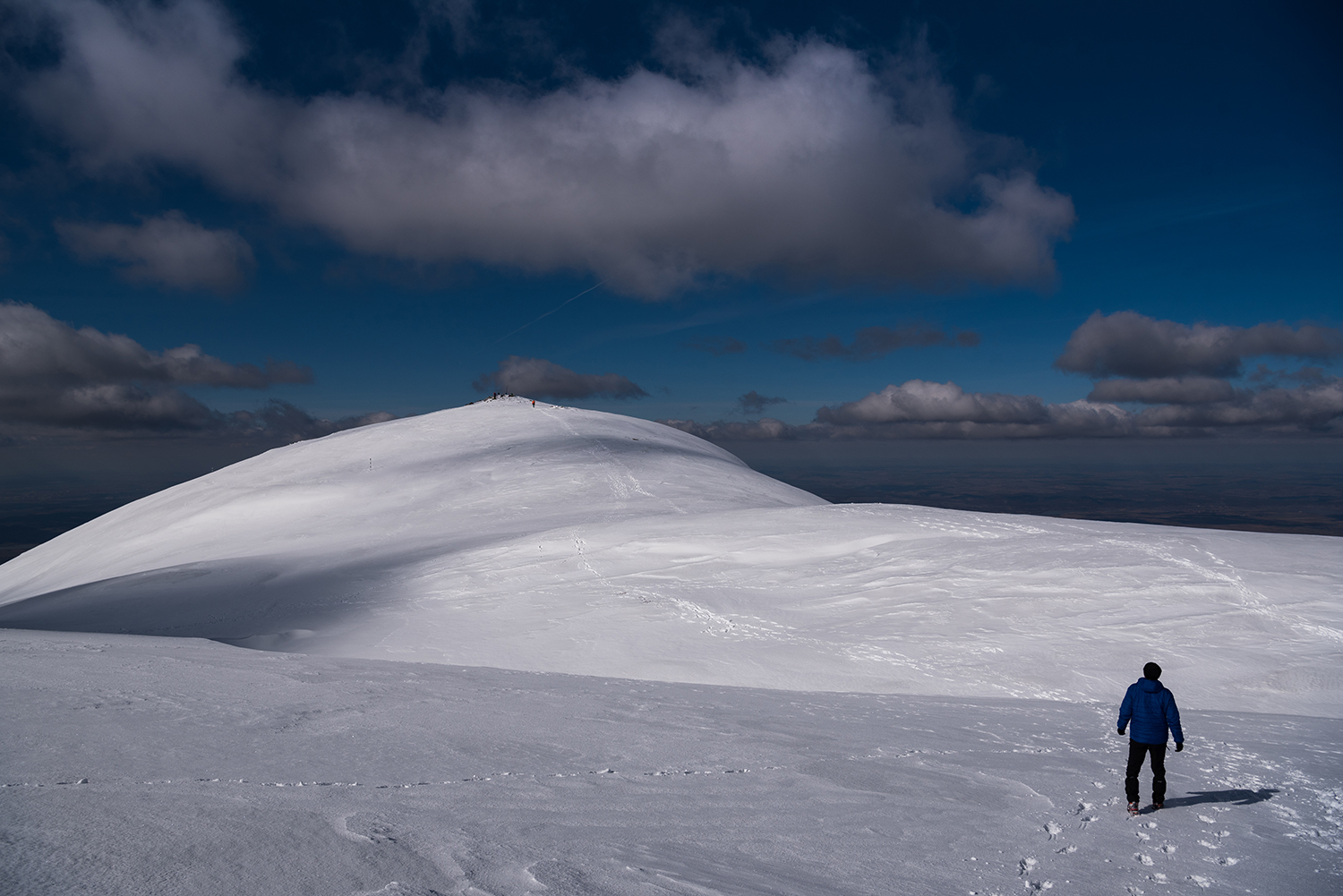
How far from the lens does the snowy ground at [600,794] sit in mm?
4867

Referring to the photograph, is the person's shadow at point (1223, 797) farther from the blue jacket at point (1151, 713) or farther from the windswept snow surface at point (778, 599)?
the windswept snow surface at point (778, 599)

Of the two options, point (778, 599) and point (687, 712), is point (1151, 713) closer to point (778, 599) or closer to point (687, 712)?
point (687, 712)

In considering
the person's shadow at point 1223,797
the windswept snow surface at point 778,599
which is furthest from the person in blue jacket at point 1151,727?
the windswept snow surface at point 778,599

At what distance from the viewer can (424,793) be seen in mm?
6254

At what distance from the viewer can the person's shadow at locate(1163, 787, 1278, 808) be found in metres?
7.27

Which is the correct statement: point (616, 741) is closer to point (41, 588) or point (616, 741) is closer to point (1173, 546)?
point (1173, 546)

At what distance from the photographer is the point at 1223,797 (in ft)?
24.3

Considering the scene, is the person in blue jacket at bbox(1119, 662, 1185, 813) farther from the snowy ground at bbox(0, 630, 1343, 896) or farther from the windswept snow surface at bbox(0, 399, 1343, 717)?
the windswept snow surface at bbox(0, 399, 1343, 717)

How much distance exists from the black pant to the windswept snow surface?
15.9ft

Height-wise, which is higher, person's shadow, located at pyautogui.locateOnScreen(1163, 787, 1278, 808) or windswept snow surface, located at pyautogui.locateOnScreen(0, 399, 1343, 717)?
windswept snow surface, located at pyautogui.locateOnScreen(0, 399, 1343, 717)

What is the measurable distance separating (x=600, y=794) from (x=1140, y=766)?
5329mm

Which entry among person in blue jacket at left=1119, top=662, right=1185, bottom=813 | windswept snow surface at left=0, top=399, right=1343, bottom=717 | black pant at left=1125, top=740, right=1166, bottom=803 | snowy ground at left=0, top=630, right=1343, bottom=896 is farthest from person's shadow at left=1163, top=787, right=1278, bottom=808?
windswept snow surface at left=0, top=399, right=1343, bottom=717

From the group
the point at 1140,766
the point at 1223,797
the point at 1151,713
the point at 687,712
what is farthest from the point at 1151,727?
the point at 687,712

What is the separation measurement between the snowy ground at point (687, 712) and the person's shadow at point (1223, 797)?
1.6 inches
